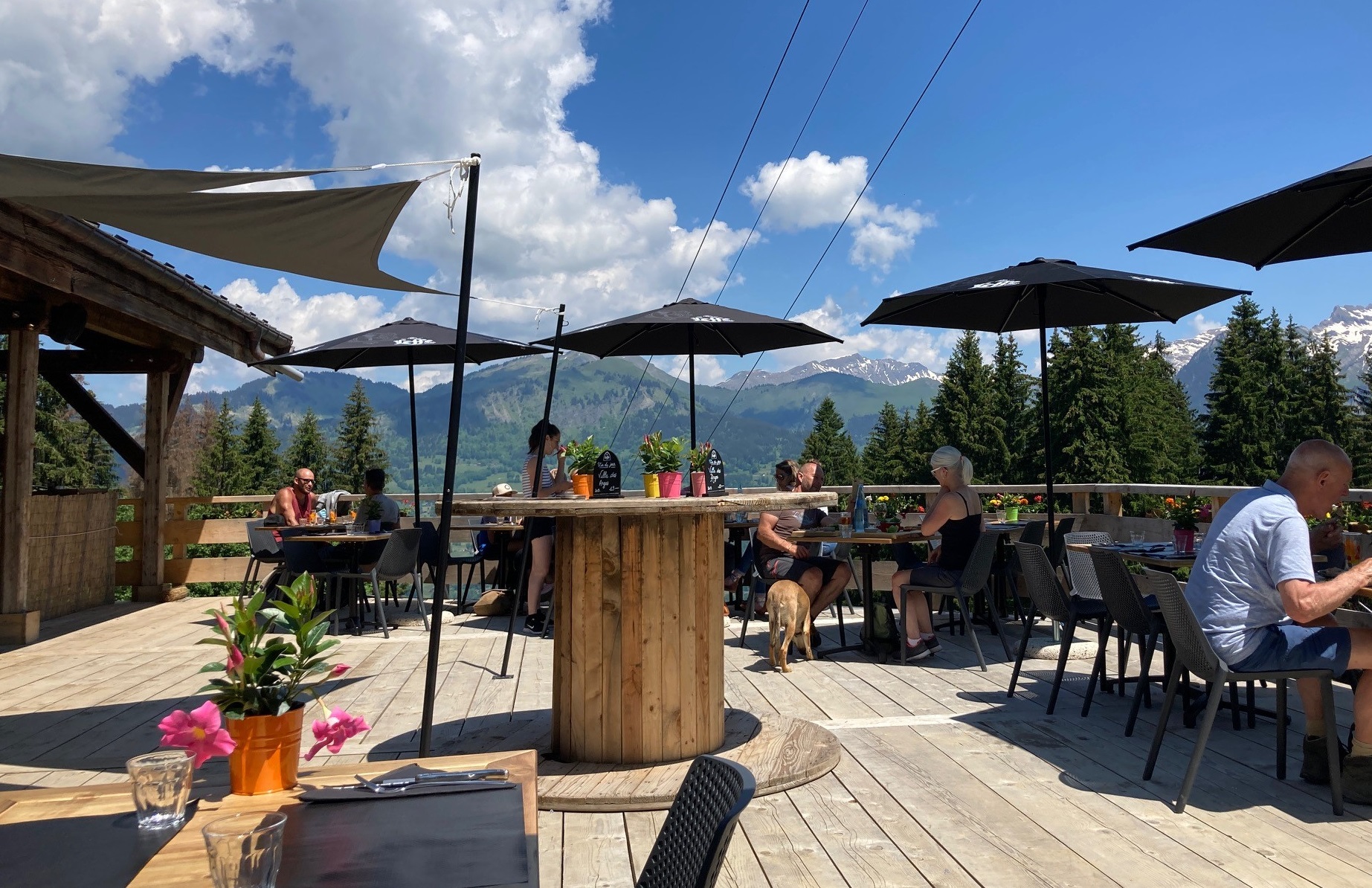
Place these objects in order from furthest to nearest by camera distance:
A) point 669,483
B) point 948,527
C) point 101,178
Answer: point 948,527 → point 669,483 → point 101,178

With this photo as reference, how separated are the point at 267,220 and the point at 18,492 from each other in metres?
4.95

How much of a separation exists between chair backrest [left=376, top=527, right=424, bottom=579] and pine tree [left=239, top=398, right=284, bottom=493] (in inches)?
2290

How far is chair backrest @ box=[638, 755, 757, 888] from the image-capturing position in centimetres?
116

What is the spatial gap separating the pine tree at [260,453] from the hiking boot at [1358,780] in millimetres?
63464

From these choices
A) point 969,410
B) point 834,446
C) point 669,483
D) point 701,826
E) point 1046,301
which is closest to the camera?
point 701,826

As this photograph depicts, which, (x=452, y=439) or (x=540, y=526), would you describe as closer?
(x=452, y=439)

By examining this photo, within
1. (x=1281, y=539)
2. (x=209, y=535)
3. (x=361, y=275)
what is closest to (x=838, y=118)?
(x=209, y=535)

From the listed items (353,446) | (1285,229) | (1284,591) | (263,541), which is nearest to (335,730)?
(1284,591)

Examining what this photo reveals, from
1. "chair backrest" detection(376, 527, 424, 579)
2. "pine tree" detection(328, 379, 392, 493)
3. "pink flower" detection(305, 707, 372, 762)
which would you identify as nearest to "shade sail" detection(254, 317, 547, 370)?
"chair backrest" detection(376, 527, 424, 579)

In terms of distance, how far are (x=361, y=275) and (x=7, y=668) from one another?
3.82 m

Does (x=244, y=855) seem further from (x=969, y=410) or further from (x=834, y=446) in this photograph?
(x=834, y=446)

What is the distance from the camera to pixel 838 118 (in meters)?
16.4

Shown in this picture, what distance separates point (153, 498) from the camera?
9.32 metres

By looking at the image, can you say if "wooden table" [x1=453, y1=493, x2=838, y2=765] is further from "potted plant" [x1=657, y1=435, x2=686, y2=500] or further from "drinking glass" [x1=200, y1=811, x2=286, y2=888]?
"drinking glass" [x1=200, y1=811, x2=286, y2=888]
